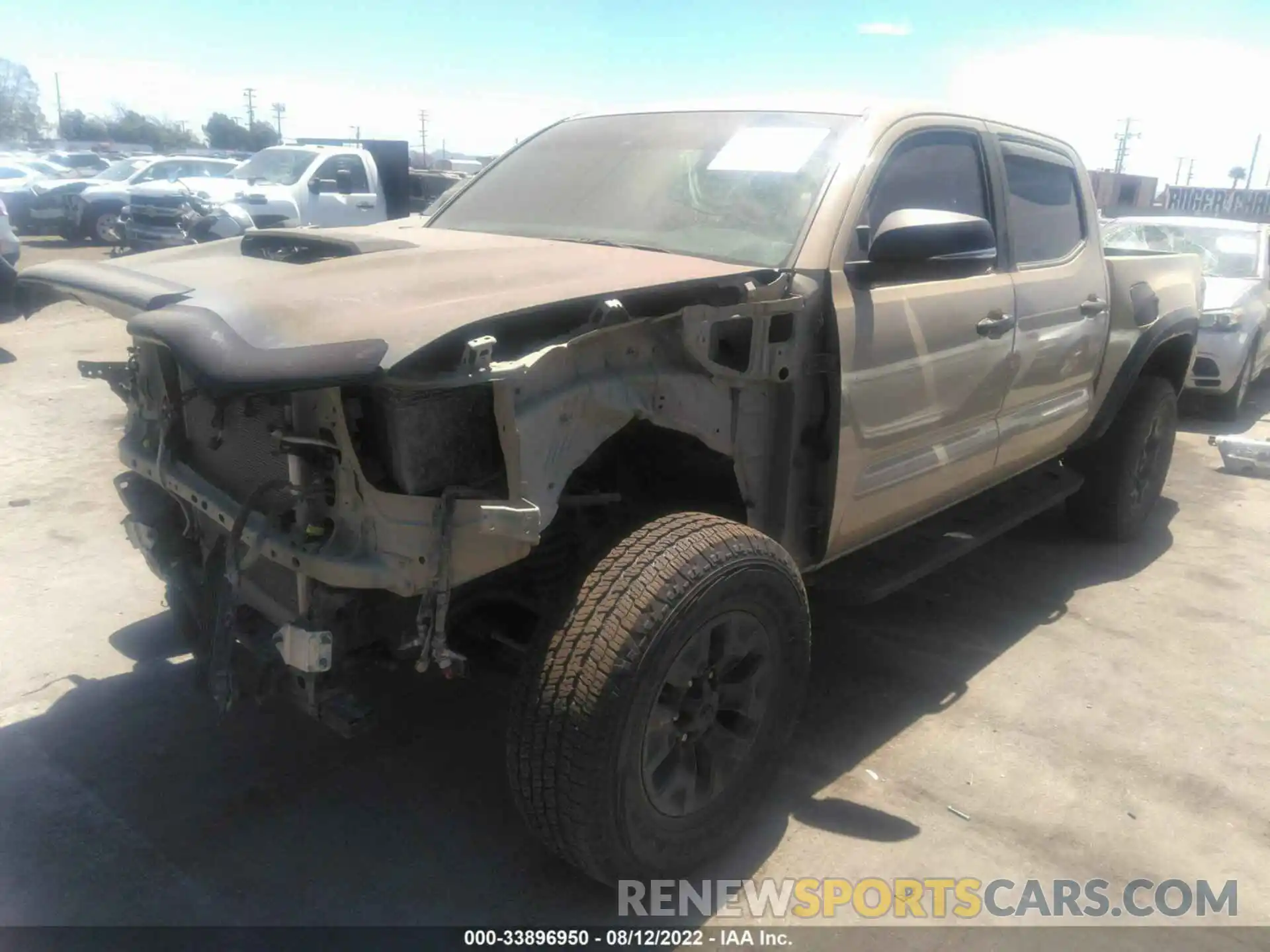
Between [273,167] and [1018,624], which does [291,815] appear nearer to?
[1018,624]

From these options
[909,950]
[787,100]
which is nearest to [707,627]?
[909,950]

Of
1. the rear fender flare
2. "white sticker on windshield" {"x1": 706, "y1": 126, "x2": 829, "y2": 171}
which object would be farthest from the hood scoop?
the rear fender flare

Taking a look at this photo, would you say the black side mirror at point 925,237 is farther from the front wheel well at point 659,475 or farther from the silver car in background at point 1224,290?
the silver car in background at point 1224,290

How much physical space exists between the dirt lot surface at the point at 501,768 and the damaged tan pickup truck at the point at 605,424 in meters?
0.37

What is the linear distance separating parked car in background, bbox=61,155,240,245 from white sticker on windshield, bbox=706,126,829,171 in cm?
1730

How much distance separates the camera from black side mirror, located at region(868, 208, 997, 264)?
2857mm

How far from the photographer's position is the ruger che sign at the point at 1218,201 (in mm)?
33344

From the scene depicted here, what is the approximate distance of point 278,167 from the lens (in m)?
15.3

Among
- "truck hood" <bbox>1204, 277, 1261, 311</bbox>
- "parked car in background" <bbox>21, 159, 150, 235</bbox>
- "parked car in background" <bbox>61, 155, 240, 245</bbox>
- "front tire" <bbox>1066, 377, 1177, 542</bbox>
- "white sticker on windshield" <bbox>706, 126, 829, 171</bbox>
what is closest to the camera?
"white sticker on windshield" <bbox>706, 126, 829, 171</bbox>

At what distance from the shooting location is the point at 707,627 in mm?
2549

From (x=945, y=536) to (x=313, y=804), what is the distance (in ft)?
8.28

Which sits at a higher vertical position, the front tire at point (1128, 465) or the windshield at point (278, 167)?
the windshield at point (278, 167)
